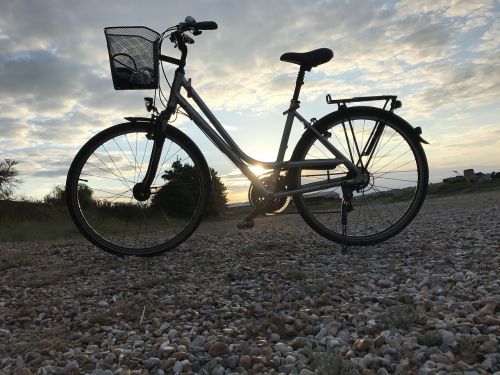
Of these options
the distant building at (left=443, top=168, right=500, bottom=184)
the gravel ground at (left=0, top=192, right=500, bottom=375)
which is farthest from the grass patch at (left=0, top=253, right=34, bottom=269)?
the distant building at (left=443, top=168, right=500, bottom=184)

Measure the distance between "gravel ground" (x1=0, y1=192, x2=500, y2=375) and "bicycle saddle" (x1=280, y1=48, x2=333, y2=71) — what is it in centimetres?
227

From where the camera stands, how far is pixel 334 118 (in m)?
5.23

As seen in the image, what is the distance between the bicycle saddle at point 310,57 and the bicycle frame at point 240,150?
1.56ft

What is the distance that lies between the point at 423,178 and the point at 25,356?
4671 millimetres

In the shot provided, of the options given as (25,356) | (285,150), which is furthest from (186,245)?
(25,356)

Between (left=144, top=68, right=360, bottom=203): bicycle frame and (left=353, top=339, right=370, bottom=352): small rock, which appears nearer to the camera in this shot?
(left=353, top=339, right=370, bottom=352): small rock

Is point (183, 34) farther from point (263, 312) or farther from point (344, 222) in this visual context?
point (263, 312)

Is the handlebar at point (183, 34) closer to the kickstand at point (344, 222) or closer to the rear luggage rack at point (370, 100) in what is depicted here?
the rear luggage rack at point (370, 100)

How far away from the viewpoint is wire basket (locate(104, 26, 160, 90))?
481 cm

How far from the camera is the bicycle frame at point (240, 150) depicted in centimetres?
509

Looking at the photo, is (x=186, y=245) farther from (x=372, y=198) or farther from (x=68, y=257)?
(x=372, y=198)

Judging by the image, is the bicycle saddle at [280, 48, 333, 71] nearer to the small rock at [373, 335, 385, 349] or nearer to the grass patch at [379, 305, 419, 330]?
the grass patch at [379, 305, 419, 330]

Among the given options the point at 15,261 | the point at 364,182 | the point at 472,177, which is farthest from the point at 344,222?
the point at 472,177

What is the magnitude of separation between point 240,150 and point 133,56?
1.65 meters
